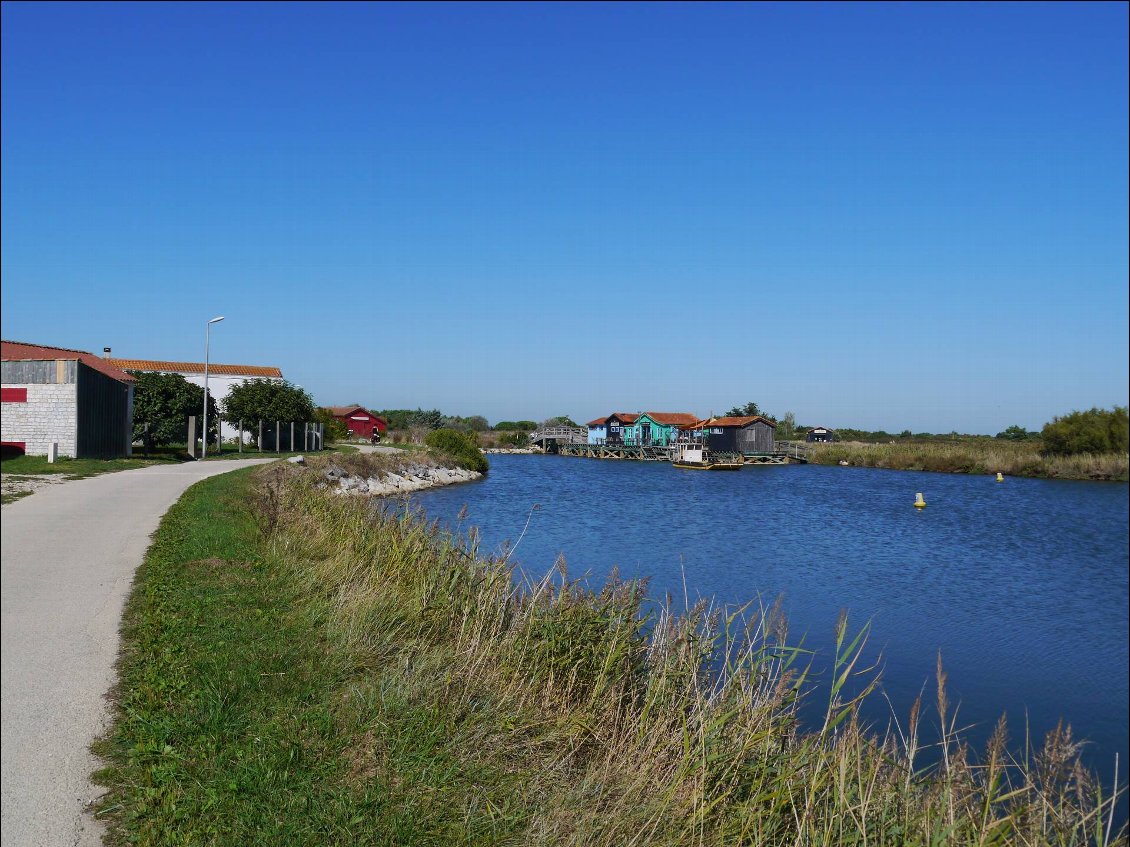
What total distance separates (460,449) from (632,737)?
37.6 m

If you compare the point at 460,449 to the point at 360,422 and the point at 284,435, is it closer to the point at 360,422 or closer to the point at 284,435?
the point at 284,435

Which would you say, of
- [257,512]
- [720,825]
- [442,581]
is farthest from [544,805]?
[257,512]

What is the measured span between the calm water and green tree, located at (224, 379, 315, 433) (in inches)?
643

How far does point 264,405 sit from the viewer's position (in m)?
39.8

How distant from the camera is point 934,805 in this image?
4250mm

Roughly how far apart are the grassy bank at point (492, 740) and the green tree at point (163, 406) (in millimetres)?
26100

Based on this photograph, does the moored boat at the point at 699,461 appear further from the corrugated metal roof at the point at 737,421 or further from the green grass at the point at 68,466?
the green grass at the point at 68,466

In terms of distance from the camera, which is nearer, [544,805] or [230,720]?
[544,805]

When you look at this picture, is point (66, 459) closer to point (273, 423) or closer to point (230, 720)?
point (230, 720)

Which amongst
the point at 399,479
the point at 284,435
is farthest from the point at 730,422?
the point at 399,479

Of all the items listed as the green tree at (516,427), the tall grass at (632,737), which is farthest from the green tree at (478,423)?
the tall grass at (632,737)

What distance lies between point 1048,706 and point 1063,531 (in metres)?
5.85

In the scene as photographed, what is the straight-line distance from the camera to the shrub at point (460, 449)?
136 ft

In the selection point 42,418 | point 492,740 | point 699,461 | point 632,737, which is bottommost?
point 632,737
